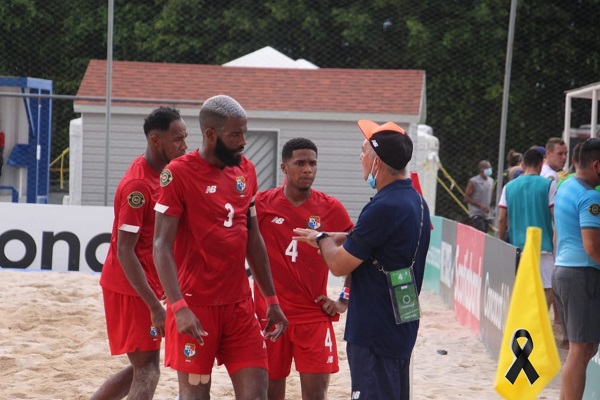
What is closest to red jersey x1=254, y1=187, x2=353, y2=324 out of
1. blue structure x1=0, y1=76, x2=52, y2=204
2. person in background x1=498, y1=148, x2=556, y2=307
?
person in background x1=498, y1=148, x2=556, y2=307

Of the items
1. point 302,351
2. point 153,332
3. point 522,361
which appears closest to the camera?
point 522,361

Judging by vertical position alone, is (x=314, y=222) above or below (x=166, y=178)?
below

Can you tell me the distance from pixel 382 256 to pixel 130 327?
4.86 ft

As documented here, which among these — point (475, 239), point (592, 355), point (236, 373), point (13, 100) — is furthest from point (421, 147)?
point (236, 373)

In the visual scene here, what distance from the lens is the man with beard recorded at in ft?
14.6

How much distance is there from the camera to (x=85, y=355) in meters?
8.25

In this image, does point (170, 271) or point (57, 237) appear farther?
point (57, 237)

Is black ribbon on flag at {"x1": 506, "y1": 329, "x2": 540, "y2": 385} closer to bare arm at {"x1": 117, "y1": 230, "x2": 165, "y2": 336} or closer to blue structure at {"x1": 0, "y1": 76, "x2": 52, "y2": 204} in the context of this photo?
bare arm at {"x1": 117, "y1": 230, "x2": 165, "y2": 336}

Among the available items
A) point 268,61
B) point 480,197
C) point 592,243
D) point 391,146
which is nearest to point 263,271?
point 391,146

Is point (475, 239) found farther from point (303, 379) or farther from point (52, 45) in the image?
point (52, 45)

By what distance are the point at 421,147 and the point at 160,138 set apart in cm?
1551

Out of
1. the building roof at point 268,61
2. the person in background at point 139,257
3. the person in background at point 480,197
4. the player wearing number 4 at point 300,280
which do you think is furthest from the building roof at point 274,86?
the person in background at point 139,257

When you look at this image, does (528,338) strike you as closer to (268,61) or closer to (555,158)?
(555,158)

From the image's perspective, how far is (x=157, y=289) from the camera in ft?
17.2
